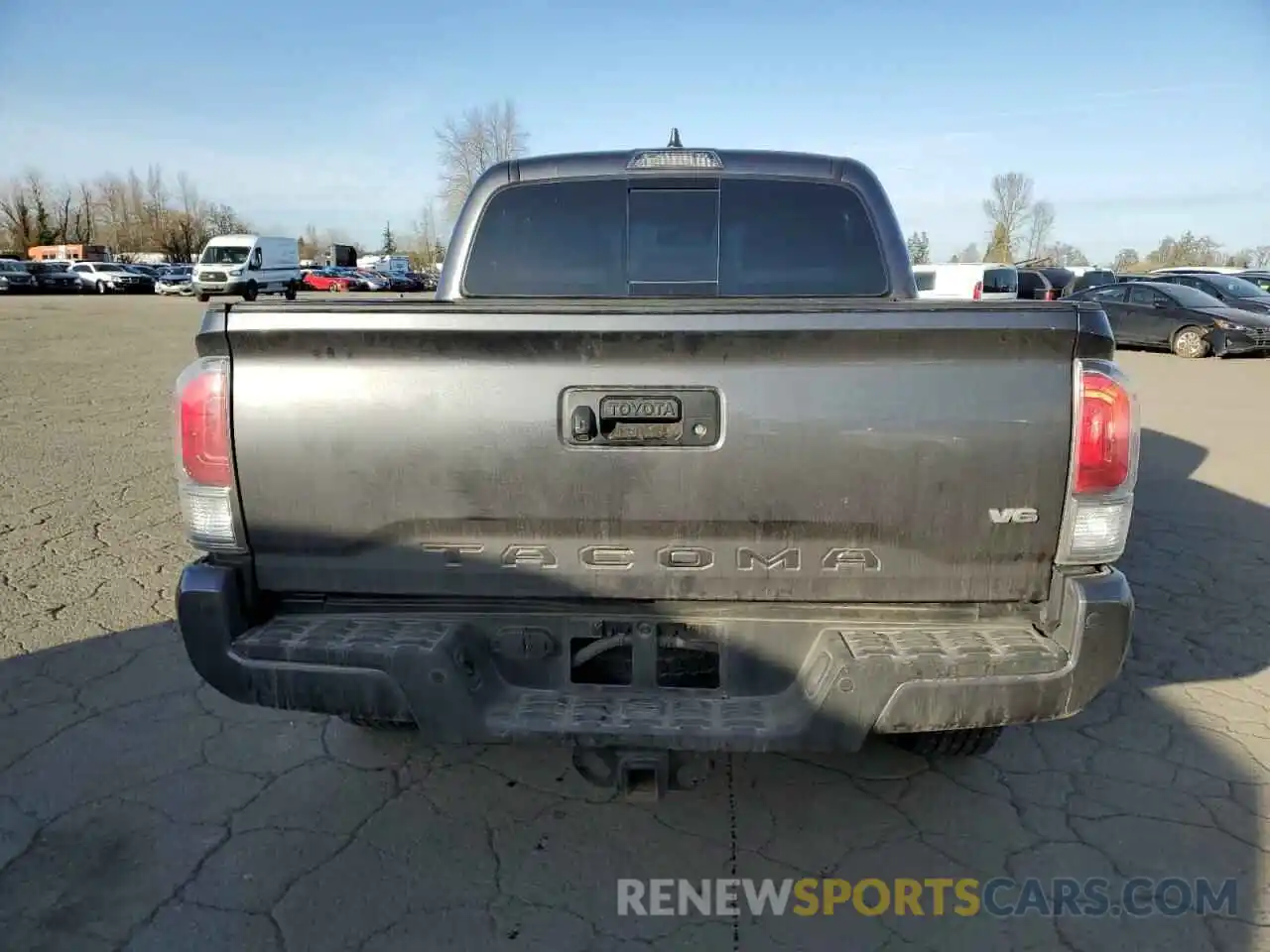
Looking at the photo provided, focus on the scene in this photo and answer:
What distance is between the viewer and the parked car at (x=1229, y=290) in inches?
719

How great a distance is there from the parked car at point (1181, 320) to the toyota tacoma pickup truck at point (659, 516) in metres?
16.2

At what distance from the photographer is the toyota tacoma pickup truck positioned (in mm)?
2051

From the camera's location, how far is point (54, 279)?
4603 cm

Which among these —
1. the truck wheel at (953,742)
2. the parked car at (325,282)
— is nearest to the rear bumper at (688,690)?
the truck wheel at (953,742)

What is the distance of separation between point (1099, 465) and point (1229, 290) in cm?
2195

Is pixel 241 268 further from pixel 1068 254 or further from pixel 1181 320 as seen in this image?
pixel 1068 254

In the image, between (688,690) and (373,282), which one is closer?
(688,690)

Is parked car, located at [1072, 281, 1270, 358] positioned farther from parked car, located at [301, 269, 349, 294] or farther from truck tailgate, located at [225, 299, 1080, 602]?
parked car, located at [301, 269, 349, 294]

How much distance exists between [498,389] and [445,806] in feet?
5.06

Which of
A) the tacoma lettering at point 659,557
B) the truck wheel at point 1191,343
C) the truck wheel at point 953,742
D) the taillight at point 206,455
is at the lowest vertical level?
the truck wheel at point 953,742

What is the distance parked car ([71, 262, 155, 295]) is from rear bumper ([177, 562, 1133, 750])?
5429 cm

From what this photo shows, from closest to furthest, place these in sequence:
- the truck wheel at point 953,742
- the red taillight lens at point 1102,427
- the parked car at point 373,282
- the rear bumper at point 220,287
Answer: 1. the red taillight lens at point 1102,427
2. the truck wheel at point 953,742
3. the rear bumper at point 220,287
4. the parked car at point 373,282

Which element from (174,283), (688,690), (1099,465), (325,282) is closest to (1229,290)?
(1099,465)

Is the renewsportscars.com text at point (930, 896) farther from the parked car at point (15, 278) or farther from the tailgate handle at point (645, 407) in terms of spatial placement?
the parked car at point (15, 278)
